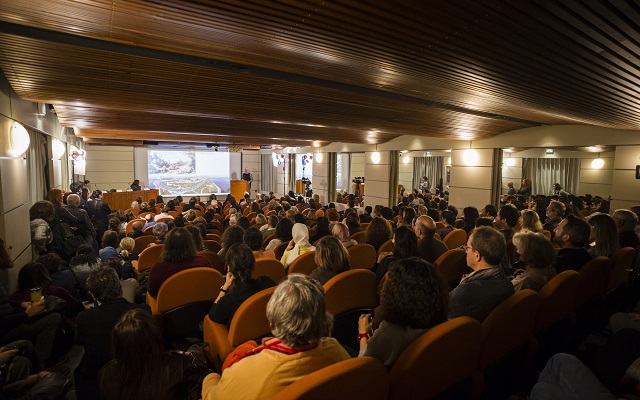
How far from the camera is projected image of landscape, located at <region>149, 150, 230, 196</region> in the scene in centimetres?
1983

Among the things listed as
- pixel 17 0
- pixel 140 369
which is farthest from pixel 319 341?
pixel 17 0

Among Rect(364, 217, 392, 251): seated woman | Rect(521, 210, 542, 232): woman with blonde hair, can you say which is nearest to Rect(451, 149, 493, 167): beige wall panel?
Rect(521, 210, 542, 232): woman with blonde hair

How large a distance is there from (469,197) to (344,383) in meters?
11.6

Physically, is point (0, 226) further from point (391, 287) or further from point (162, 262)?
point (391, 287)

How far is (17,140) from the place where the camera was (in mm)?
5043

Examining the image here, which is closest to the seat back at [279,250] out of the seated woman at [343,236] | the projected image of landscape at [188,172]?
the seated woman at [343,236]

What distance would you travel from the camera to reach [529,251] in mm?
3111

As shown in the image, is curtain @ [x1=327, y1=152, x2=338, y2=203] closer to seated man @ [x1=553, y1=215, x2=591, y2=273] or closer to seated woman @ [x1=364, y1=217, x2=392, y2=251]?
seated woman @ [x1=364, y1=217, x2=392, y2=251]

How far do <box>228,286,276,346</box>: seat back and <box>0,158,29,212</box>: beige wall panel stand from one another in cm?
374

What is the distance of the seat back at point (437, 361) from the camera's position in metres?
1.66

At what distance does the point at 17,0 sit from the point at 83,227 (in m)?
5.19

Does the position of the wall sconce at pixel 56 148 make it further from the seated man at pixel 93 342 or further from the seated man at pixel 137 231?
the seated man at pixel 93 342

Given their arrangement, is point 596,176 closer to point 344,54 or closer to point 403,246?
point 403,246

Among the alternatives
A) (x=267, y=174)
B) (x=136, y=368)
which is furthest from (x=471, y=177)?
(x=267, y=174)
